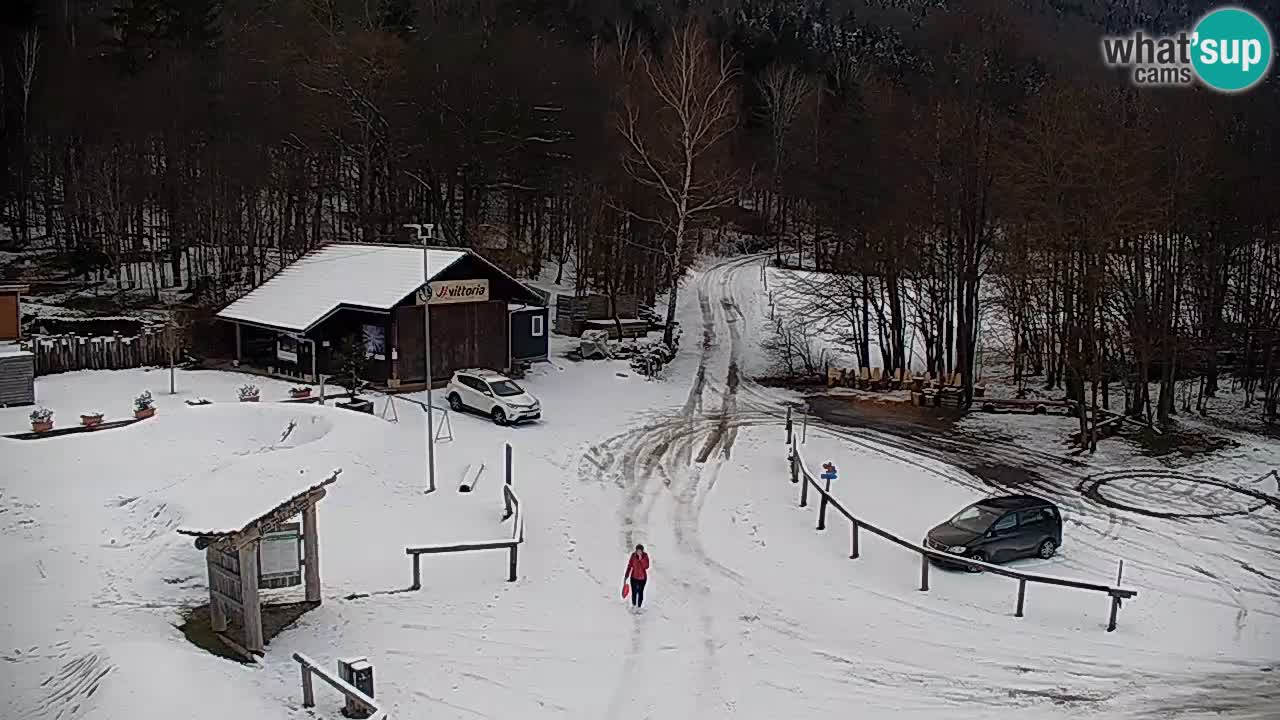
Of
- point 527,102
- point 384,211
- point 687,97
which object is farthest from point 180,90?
point 687,97

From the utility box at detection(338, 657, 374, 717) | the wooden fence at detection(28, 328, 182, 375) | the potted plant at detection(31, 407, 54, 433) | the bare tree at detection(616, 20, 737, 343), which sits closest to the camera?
the utility box at detection(338, 657, 374, 717)

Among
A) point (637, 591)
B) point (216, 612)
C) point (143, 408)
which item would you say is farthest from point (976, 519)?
point (143, 408)

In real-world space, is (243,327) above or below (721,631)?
above

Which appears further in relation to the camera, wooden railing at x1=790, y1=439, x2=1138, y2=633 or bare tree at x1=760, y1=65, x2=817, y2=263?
bare tree at x1=760, y1=65, x2=817, y2=263

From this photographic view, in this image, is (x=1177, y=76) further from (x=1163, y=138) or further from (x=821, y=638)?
(x=821, y=638)

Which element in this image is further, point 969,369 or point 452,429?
point 969,369

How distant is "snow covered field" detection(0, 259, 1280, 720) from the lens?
48.5 ft

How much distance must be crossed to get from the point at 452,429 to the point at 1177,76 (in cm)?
2691

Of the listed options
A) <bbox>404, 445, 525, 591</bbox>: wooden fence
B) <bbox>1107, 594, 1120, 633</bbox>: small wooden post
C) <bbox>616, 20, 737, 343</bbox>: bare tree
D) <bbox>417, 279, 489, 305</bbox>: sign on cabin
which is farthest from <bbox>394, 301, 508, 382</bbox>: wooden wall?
<bbox>1107, 594, 1120, 633</bbox>: small wooden post

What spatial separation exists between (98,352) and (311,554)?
23.4 m

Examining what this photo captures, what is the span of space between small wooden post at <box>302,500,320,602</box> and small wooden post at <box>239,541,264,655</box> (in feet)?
5.50

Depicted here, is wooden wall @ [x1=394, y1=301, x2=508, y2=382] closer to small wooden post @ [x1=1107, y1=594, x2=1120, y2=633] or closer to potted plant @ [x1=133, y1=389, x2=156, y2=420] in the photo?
potted plant @ [x1=133, y1=389, x2=156, y2=420]

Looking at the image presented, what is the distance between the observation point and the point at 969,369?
123 ft

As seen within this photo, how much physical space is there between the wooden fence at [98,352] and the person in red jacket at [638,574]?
23.1 m
